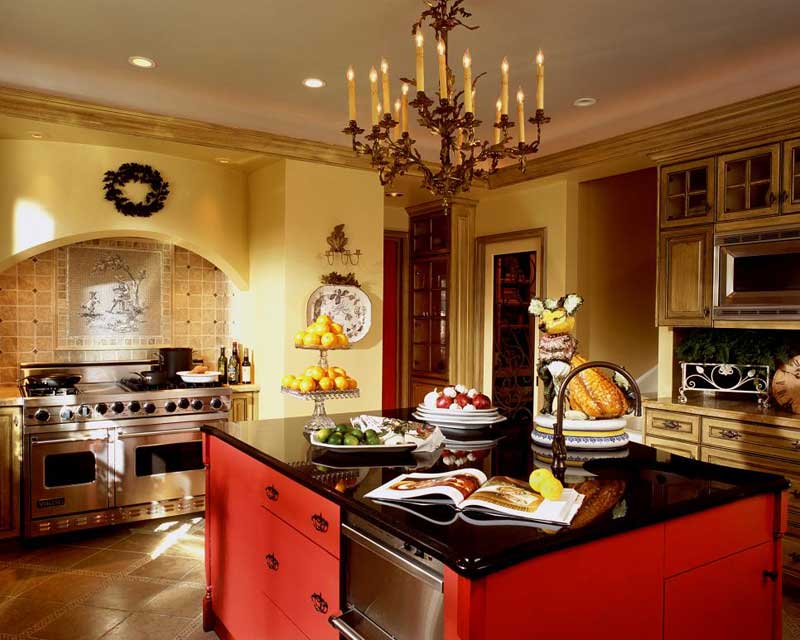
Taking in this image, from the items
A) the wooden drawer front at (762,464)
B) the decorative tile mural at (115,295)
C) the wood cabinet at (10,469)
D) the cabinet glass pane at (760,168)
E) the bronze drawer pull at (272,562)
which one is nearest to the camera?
the bronze drawer pull at (272,562)

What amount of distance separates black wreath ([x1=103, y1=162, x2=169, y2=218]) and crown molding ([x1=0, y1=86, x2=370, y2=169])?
40 centimetres

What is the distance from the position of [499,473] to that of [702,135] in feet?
9.34

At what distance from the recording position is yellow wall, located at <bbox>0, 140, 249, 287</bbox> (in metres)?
3.96

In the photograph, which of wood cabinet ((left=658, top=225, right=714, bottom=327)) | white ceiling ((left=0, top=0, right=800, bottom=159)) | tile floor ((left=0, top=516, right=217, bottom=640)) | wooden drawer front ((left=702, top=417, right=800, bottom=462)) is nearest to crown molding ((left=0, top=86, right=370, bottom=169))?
white ceiling ((left=0, top=0, right=800, bottom=159))

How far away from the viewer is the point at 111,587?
3.28 meters

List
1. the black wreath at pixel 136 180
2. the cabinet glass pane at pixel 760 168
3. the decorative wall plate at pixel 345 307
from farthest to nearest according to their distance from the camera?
the decorative wall plate at pixel 345 307 < the black wreath at pixel 136 180 < the cabinet glass pane at pixel 760 168

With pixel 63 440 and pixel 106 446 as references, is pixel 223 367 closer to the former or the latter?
pixel 106 446

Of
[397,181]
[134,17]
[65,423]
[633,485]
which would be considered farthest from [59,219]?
[633,485]

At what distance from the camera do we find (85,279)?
4512 millimetres

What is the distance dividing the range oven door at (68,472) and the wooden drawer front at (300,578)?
85.9 inches

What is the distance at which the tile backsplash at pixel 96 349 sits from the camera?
4.29m

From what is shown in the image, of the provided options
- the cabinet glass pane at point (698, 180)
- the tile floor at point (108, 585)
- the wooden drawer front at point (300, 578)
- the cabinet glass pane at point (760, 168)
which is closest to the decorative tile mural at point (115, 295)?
the tile floor at point (108, 585)

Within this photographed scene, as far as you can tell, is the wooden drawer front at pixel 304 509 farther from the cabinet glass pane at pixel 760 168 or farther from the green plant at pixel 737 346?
the cabinet glass pane at pixel 760 168

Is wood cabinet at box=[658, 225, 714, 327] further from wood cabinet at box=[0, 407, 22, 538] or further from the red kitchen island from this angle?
wood cabinet at box=[0, 407, 22, 538]
